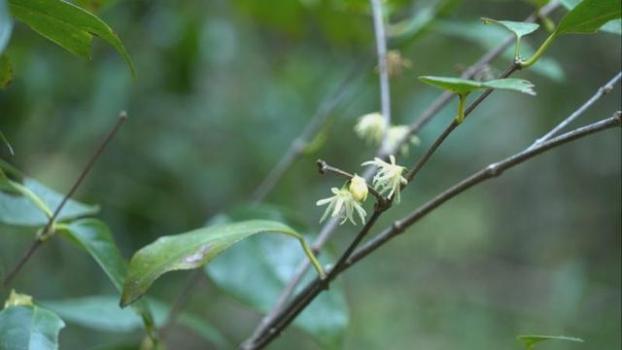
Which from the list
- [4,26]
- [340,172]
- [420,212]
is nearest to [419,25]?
[420,212]

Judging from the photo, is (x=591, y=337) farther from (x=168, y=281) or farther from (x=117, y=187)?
(x=117, y=187)

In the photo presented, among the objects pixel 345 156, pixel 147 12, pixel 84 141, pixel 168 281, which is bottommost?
pixel 168 281

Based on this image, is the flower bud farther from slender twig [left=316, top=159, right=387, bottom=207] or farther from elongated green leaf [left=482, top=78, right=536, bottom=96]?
elongated green leaf [left=482, top=78, right=536, bottom=96]

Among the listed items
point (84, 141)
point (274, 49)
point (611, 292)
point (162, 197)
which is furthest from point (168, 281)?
point (611, 292)

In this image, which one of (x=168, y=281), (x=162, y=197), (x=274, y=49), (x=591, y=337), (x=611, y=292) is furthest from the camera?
(x=274, y=49)

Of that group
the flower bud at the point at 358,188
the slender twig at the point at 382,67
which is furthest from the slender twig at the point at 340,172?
the slender twig at the point at 382,67

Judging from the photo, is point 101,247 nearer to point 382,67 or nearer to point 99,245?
point 99,245
